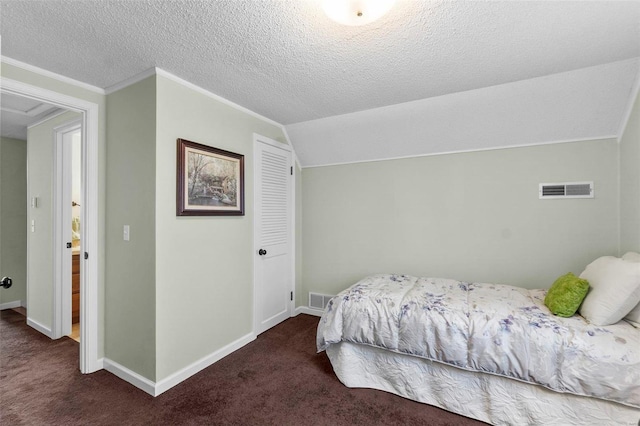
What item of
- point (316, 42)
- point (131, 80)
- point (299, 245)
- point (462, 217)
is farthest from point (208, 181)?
point (462, 217)

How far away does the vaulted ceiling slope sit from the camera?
1536mm

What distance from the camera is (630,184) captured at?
7.22 feet

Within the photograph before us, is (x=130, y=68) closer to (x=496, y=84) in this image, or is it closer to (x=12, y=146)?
(x=496, y=84)

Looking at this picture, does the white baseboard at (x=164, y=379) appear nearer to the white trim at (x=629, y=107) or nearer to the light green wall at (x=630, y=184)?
the light green wall at (x=630, y=184)

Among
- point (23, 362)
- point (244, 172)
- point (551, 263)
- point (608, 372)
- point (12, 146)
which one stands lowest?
point (23, 362)

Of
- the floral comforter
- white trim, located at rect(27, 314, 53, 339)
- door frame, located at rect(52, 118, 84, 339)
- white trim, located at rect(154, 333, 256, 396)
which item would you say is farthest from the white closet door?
white trim, located at rect(27, 314, 53, 339)

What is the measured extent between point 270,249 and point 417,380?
194 cm

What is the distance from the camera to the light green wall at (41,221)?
3203mm

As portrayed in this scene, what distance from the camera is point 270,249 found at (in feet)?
11.1

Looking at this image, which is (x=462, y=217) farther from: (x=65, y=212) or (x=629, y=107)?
(x=65, y=212)

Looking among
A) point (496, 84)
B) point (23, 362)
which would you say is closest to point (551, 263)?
point (496, 84)

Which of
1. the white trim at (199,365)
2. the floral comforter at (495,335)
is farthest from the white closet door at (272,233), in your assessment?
the floral comforter at (495,335)

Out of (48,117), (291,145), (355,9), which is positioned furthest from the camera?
(291,145)

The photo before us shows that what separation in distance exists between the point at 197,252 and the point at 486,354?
2223 mm
